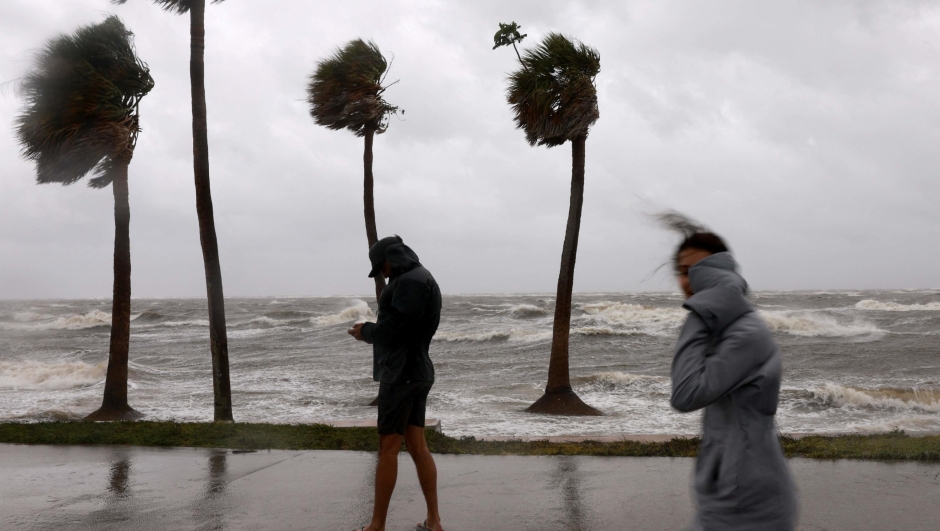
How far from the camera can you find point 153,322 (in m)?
54.2

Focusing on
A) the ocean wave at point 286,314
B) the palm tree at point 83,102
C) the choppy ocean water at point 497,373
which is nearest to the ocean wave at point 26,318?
the choppy ocean water at point 497,373

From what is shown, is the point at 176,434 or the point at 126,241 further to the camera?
the point at 126,241

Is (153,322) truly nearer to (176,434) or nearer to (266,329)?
(266,329)

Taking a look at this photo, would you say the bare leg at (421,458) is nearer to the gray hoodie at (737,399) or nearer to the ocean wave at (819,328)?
the gray hoodie at (737,399)

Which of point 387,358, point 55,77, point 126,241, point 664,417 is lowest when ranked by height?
point 664,417

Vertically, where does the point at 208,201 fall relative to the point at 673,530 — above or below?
above

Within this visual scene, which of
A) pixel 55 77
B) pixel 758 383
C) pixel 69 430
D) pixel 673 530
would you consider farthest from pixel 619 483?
pixel 55 77

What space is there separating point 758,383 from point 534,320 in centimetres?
4508

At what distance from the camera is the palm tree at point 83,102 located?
41.9 feet

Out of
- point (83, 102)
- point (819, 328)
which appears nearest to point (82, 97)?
point (83, 102)

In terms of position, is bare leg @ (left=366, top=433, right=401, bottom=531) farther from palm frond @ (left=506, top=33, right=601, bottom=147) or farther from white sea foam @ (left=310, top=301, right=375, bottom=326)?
white sea foam @ (left=310, top=301, right=375, bottom=326)

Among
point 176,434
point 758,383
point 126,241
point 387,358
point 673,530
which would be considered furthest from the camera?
point 126,241

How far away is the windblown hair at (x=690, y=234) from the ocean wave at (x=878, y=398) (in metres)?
15.3

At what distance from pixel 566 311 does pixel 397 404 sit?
10.3 m
